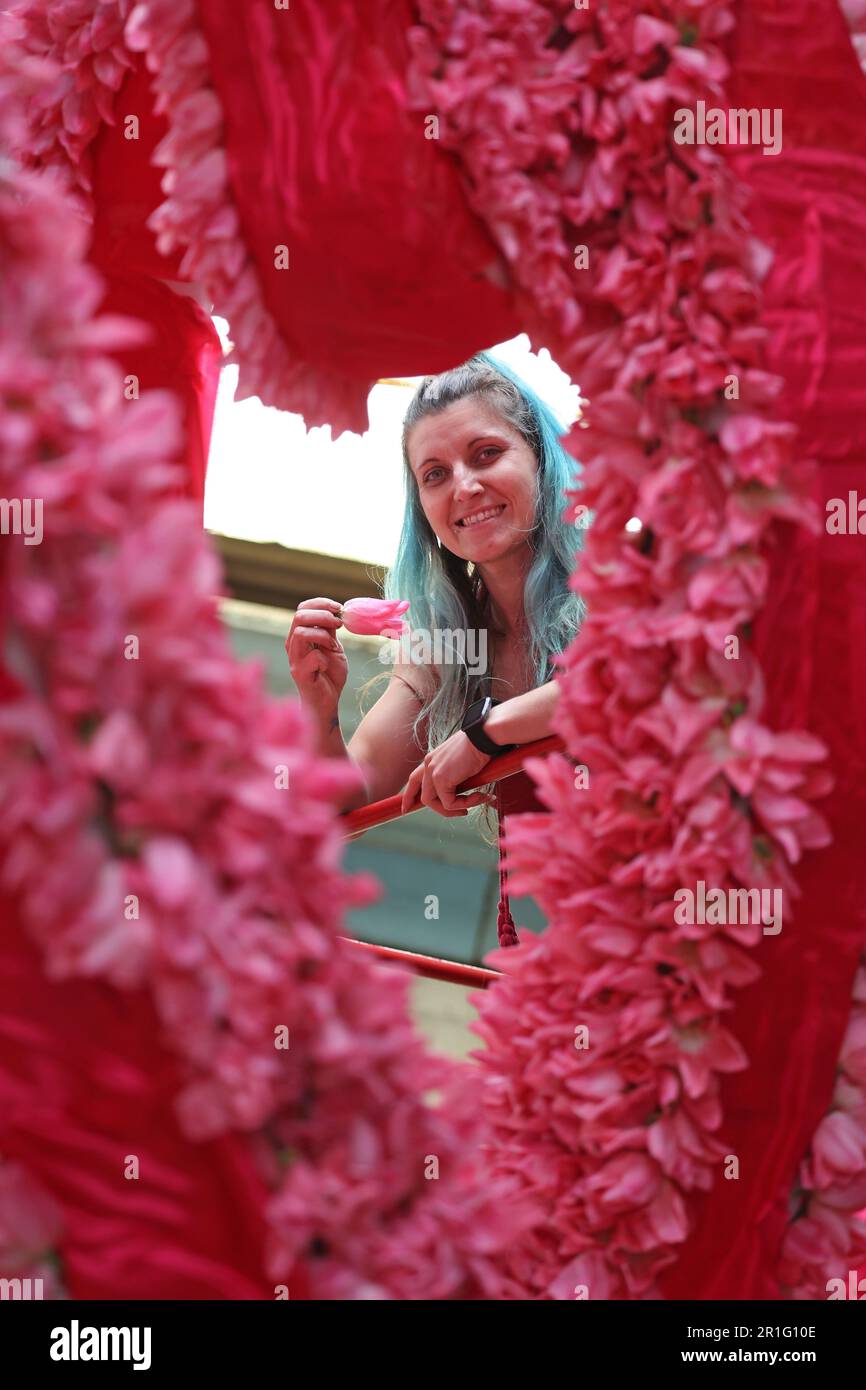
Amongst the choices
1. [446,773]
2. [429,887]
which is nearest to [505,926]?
[446,773]

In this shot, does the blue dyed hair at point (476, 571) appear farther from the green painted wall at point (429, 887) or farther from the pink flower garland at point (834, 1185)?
the green painted wall at point (429, 887)

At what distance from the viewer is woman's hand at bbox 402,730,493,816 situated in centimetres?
125

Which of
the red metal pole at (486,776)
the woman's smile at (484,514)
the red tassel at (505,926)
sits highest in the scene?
the woman's smile at (484,514)

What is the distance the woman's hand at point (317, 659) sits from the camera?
5.11 feet

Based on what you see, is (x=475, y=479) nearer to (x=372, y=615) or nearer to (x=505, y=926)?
(x=372, y=615)

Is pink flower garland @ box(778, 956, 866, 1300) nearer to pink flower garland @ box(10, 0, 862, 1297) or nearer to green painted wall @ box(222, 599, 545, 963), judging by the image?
pink flower garland @ box(10, 0, 862, 1297)

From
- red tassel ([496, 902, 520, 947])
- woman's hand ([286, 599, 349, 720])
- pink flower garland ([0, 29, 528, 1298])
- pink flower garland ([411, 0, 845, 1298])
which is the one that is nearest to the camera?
pink flower garland ([0, 29, 528, 1298])

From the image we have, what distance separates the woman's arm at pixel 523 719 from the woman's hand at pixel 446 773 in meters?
0.03

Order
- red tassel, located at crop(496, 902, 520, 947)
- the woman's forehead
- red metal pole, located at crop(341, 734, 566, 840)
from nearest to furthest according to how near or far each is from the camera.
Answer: red metal pole, located at crop(341, 734, 566, 840) < red tassel, located at crop(496, 902, 520, 947) < the woman's forehead

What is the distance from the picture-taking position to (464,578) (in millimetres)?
1742

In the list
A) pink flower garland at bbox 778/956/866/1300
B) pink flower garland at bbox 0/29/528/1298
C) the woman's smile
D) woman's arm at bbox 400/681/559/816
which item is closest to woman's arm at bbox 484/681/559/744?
woman's arm at bbox 400/681/559/816

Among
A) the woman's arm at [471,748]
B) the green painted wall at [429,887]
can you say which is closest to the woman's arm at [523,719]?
the woman's arm at [471,748]

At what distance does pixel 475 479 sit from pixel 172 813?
3.82 feet
